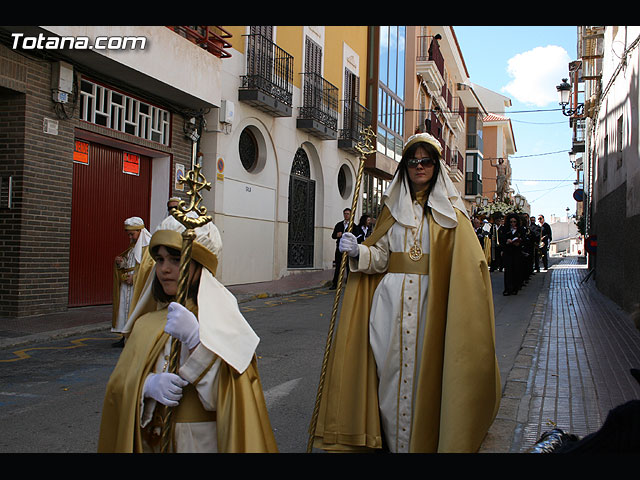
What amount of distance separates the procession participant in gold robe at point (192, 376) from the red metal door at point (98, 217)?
30.5 feet

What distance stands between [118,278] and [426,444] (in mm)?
5455

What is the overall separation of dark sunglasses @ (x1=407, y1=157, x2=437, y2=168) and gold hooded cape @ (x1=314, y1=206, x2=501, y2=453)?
1.15ft

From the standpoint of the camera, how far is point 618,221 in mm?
12180

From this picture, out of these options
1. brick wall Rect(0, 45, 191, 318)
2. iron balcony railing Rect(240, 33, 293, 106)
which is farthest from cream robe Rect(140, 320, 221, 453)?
iron balcony railing Rect(240, 33, 293, 106)

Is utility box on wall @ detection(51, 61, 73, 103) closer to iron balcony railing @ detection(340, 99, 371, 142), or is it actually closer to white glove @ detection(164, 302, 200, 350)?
white glove @ detection(164, 302, 200, 350)

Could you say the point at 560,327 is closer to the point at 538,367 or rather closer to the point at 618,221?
the point at 538,367

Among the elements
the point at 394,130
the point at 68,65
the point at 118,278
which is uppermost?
the point at 394,130

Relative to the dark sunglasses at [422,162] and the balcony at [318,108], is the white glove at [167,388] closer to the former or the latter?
the dark sunglasses at [422,162]

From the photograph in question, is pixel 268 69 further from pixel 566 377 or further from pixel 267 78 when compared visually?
pixel 566 377

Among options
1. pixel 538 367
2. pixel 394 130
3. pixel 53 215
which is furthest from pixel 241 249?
pixel 394 130

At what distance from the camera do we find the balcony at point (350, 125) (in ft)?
73.4

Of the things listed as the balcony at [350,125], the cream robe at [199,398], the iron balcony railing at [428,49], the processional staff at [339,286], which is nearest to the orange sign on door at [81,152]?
the processional staff at [339,286]

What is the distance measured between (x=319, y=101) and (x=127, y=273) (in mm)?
13417

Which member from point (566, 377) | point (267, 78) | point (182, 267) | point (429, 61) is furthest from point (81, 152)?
point (429, 61)
